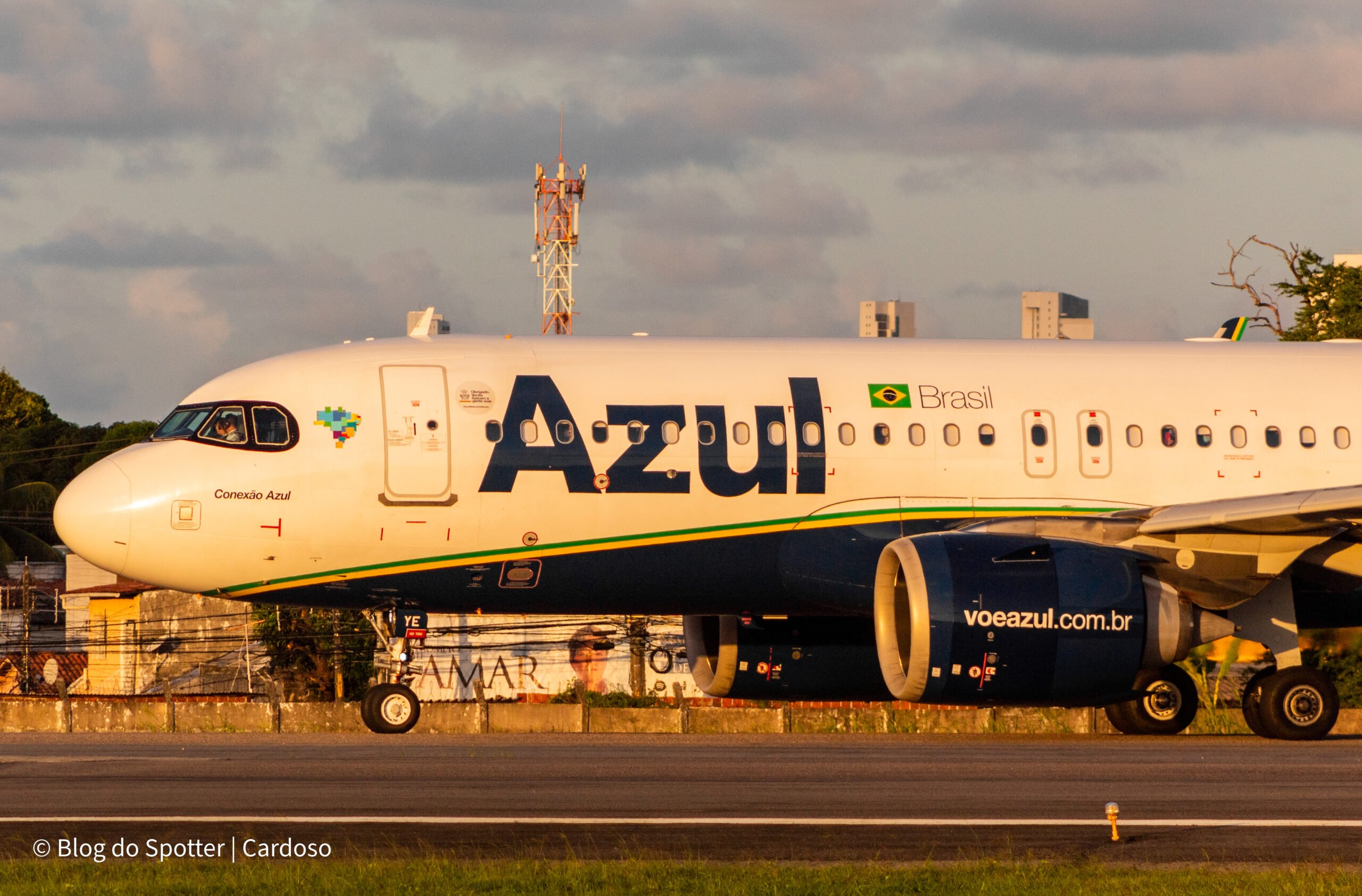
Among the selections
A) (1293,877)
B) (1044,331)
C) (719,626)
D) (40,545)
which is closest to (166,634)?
(40,545)

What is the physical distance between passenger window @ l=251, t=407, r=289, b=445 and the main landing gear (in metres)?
11.2

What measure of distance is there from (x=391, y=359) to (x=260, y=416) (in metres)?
1.56

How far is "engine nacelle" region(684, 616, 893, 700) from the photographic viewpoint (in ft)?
66.9

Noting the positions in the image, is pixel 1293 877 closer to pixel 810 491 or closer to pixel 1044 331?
pixel 810 491

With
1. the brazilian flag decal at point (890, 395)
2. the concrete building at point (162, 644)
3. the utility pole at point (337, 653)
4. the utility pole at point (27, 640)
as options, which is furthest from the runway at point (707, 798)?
the concrete building at point (162, 644)

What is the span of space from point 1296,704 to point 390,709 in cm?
1005

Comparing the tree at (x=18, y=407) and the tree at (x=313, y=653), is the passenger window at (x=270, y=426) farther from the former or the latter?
the tree at (x=18, y=407)

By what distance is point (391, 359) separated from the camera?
18.6 metres

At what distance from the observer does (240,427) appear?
1809cm

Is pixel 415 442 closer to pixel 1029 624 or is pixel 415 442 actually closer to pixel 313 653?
pixel 1029 624

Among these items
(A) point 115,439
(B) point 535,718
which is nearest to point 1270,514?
(B) point 535,718

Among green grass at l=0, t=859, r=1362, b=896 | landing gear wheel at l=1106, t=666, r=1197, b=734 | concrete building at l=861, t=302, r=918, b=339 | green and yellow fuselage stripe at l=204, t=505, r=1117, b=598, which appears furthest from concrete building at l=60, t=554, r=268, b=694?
green grass at l=0, t=859, r=1362, b=896

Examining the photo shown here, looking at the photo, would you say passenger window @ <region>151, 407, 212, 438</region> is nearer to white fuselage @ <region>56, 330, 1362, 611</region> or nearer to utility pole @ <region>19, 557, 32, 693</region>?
white fuselage @ <region>56, 330, 1362, 611</region>

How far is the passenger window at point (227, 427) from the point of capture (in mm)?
18047
